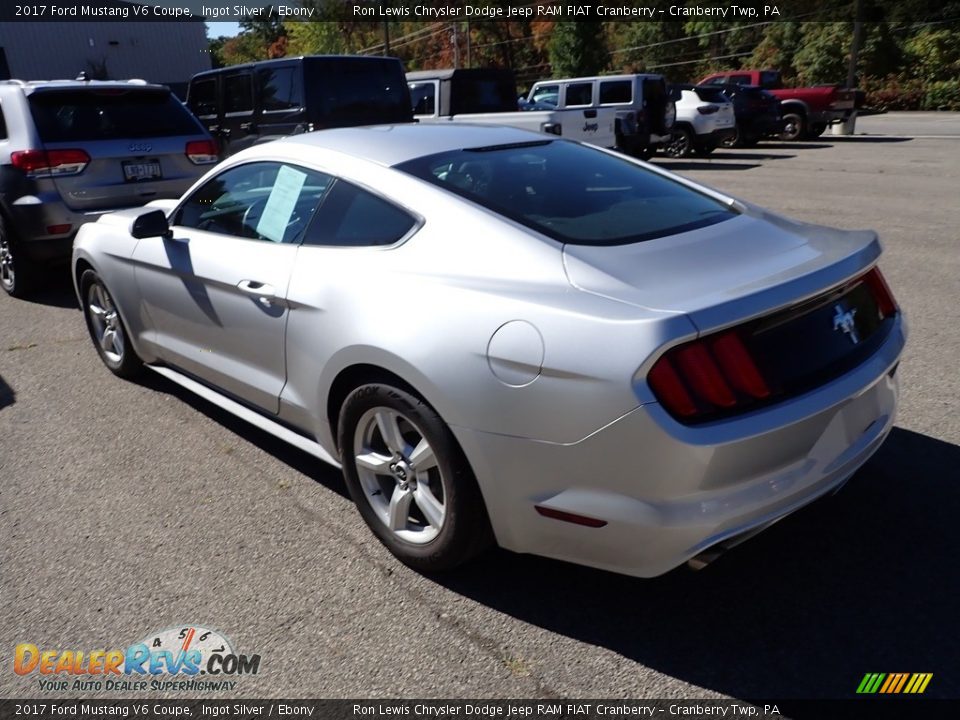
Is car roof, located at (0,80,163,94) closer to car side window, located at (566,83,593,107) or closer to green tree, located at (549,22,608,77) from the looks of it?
car side window, located at (566,83,593,107)

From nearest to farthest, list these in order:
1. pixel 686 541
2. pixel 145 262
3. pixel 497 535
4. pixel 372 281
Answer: pixel 686 541 → pixel 497 535 → pixel 372 281 → pixel 145 262

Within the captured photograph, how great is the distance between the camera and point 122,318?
4.80 metres

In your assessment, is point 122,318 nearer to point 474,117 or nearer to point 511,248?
point 511,248

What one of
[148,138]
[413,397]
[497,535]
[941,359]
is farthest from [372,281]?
[148,138]

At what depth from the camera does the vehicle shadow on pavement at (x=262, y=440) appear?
152 inches

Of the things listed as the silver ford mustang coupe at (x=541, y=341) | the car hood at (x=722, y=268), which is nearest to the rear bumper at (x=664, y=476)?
the silver ford mustang coupe at (x=541, y=341)

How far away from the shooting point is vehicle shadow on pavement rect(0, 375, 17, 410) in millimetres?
4964

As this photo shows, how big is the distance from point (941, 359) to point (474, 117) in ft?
35.0

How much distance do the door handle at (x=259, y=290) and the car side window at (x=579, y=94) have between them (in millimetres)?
14781

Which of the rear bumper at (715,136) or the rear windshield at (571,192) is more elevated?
the rear windshield at (571,192)

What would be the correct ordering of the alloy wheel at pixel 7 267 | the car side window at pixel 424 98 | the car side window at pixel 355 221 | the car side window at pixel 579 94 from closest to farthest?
the car side window at pixel 355 221
the alloy wheel at pixel 7 267
the car side window at pixel 424 98
the car side window at pixel 579 94

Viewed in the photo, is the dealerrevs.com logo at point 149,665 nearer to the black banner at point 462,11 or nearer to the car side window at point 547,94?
the car side window at point 547,94

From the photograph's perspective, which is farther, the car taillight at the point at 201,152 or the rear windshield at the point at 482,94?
the rear windshield at the point at 482,94

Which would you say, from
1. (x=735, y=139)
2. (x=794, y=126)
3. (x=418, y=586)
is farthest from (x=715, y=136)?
(x=418, y=586)
